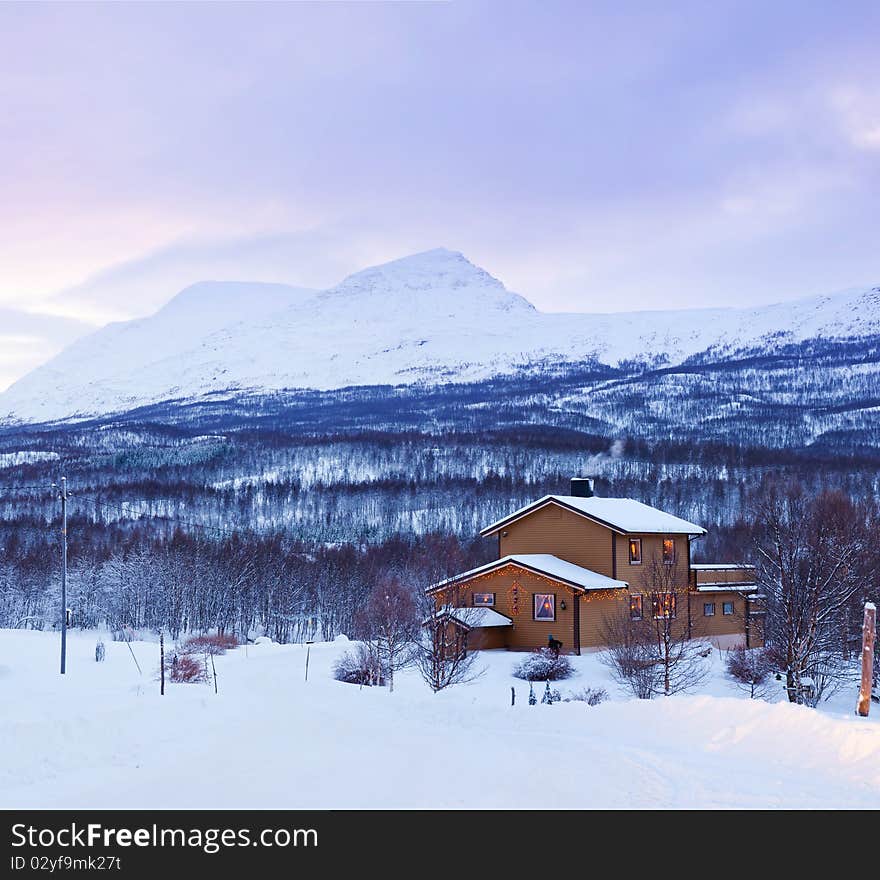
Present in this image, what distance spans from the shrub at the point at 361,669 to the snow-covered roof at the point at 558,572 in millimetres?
5463

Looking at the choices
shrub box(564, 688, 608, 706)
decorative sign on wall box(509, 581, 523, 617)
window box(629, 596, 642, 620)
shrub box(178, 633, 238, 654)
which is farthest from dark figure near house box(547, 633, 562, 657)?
shrub box(178, 633, 238, 654)

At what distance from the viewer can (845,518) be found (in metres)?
48.8

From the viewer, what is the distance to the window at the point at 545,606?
1855 inches

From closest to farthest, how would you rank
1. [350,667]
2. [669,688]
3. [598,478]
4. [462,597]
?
1. [669,688]
2. [350,667]
3. [462,597]
4. [598,478]

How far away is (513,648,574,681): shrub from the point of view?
41.6 metres

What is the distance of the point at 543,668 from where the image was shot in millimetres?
41656

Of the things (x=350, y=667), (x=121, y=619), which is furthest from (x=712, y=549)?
(x=350, y=667)

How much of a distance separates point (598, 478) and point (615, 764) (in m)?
143

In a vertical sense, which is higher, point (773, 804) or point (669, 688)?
point (773, 804)

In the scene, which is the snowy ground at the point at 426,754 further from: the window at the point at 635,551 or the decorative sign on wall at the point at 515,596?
the window at the point at 635,551

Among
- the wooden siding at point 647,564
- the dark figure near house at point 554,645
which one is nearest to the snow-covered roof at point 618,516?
the wooden siding at point 647,564
